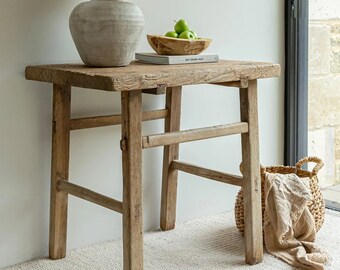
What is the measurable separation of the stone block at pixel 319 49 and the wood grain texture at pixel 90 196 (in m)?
1.32

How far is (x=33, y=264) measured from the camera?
1.98 metres

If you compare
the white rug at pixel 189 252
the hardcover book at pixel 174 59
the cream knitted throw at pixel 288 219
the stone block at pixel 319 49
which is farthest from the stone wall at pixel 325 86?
the hardcover book at pixel 174 59

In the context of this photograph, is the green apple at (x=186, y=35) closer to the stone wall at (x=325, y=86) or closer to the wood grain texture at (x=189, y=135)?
the wood grain texture at (x=189, y=135)

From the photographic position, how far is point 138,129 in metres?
1.64

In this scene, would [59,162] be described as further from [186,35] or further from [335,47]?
[335,47]

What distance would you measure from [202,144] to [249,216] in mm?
520

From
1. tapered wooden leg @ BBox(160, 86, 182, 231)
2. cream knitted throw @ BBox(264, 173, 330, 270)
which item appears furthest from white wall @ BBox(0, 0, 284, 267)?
cream knitted throw @ BBox(264, 173, 330, 270)

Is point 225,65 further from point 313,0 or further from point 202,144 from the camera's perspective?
point 313,0

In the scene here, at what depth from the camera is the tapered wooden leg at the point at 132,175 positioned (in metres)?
1.63

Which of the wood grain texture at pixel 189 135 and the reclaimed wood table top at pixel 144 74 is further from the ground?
the reclaimed wood table top at pixel 144 74

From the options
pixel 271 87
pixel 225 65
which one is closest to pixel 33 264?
pixel 225 65

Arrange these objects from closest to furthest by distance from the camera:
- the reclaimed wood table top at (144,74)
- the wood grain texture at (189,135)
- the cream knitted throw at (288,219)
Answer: the reclaimed wood table top at (144,74)
the wood grain texture at (189,135)
the cream knitted throw at (288,219)

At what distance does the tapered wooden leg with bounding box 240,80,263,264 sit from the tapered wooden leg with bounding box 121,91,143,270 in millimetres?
424

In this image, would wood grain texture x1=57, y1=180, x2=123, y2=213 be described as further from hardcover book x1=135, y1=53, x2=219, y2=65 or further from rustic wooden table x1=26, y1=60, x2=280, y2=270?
hardcover book x1=135, y1=53, x2=219, y2=65
